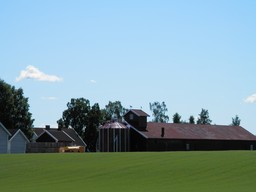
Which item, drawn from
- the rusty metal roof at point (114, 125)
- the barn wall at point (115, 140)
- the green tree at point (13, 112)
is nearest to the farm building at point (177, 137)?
the barn wall at point (115, 140)

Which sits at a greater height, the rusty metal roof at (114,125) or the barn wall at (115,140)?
the rusty metal roof at (114,125)

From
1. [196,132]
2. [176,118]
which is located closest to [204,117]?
[176,118]

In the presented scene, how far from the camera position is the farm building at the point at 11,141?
287 ft

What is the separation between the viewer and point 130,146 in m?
94.5

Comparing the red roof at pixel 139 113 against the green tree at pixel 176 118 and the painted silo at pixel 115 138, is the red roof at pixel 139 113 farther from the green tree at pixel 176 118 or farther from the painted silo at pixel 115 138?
the green tree at pixel 176 118
